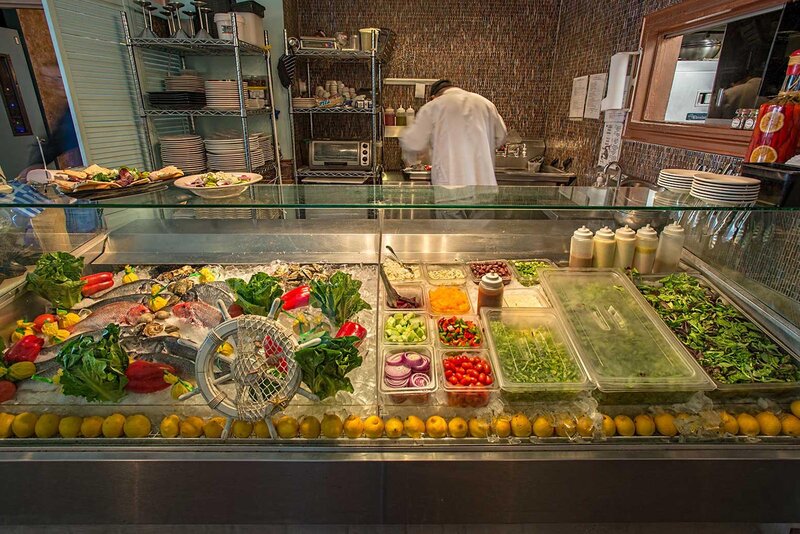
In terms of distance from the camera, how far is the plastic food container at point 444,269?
2.19 meters

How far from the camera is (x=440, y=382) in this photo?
5.18 ft

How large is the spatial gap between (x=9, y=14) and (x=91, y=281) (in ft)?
17.3

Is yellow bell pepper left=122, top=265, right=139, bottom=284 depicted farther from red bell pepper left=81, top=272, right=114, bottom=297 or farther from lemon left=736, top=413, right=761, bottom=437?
lemon left=736, top=413, right=761, bottom=437

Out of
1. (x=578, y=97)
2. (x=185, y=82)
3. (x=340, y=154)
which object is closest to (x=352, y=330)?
(x=185, y=82)

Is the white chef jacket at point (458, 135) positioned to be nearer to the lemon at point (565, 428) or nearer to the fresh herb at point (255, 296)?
the fresh herb at point (255, 296)

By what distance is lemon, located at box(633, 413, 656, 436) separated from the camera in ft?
4.98

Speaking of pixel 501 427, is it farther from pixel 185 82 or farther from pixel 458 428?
pixel 185 82

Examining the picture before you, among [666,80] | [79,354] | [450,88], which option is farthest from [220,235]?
[666,80]

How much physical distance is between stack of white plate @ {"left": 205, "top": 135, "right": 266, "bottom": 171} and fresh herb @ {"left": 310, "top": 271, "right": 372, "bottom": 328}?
3.08 m

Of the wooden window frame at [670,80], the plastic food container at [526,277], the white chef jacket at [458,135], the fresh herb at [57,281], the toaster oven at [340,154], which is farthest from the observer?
the toaster oven at [340,154]

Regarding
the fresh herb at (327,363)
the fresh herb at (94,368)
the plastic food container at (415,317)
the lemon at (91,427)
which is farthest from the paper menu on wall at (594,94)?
the lemon at (91,427)

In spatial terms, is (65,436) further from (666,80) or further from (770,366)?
(666,80)

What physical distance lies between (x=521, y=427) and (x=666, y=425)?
513 millimetres

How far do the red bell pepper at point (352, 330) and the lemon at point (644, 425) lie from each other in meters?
1.05
